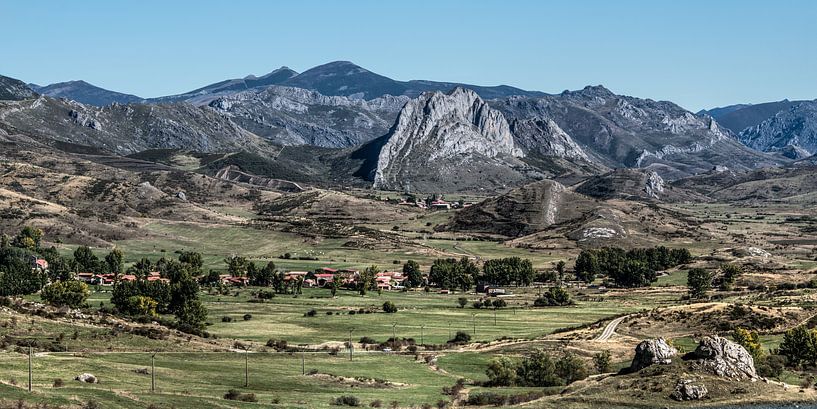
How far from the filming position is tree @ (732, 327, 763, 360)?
362ft

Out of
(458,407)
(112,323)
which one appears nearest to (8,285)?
(112,323)

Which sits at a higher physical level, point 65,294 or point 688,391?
point 65,294

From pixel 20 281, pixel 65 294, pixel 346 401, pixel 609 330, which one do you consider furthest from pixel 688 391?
pixel 20 281

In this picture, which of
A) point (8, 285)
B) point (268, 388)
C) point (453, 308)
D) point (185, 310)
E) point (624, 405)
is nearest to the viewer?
point (624, 405)

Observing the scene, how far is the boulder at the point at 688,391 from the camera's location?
88.3m

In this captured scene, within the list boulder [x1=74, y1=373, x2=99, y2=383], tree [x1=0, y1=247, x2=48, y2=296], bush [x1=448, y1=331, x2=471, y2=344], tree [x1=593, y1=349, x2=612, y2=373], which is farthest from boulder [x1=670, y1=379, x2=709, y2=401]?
tree [x1=0, y1=247, x2=48, y2=296]

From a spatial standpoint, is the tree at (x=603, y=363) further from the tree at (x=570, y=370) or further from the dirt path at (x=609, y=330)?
the dirt path at (x=609, y=330)

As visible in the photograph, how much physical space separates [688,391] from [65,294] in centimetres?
10838

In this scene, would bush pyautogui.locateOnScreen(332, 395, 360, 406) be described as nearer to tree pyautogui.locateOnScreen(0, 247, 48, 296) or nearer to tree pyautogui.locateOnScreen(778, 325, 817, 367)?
tree pyautogui.locateOnScreen(778, 325, 817, 367)

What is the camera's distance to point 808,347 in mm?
112500

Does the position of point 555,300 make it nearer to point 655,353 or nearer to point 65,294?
point 65,294

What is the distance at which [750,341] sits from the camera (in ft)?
382

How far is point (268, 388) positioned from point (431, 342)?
48261mm

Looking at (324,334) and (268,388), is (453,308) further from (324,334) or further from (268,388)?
(268,388)
